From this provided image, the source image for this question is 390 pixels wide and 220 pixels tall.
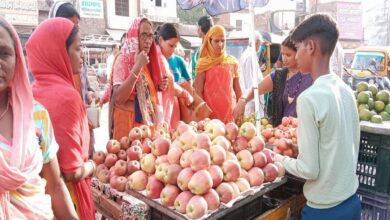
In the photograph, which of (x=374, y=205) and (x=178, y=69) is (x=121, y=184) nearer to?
(x=374, y=205)

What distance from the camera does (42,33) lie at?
183cm

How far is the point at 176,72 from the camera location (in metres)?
4.25

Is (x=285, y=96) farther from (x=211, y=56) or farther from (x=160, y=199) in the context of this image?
(x=160, y=199)

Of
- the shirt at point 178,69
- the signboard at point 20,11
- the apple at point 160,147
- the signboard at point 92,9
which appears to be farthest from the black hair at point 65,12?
the signboard at point 92,9

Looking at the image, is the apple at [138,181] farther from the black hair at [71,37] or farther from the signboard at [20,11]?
the signboard at [20,11]

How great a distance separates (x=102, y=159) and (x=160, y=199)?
720 millimetres

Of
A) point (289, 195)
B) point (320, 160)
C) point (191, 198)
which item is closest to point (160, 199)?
point (191, 198)

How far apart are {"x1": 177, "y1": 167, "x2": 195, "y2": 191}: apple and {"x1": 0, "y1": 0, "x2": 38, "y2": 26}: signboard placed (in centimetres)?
1882

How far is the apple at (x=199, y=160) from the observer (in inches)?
69.9

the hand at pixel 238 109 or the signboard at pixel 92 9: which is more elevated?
the signboard at pixel 92 9

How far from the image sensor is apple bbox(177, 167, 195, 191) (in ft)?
5.75

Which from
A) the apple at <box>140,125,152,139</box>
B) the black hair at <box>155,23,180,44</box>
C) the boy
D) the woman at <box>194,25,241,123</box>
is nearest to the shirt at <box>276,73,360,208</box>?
the boy

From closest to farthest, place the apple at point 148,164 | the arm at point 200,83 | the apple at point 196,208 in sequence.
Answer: the apple at point 196,208
the apple at point 148,164
the arm at point 200,83

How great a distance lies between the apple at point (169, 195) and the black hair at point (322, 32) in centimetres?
111
